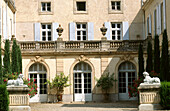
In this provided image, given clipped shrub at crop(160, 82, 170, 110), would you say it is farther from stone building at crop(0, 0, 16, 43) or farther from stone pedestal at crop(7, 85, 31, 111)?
stone building at crop(0, 0, 16, 43)

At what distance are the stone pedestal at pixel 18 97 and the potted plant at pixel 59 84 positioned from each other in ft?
25.2

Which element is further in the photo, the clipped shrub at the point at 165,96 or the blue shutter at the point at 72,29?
the blue shutter at the point at 72,29

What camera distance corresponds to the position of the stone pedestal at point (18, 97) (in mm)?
15660

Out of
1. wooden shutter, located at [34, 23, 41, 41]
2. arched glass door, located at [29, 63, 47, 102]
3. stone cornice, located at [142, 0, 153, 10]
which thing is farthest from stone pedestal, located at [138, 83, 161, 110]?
wooden shutter, located at [34, 23, 41, 41]

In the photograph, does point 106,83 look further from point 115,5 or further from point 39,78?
point 115,5

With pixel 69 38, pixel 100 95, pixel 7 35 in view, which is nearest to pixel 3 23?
pixel 7 35

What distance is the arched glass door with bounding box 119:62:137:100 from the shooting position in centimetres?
2419

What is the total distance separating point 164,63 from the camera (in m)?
16.8

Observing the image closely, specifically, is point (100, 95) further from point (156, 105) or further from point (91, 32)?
point (156, 105)

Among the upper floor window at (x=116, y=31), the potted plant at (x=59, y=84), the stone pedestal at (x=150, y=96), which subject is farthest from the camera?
the upper floor window at (x=116, y=31)

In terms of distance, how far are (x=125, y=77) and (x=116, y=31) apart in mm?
4177

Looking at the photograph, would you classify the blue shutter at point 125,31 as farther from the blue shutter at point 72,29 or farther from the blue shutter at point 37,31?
the blue shutter at point 37,31

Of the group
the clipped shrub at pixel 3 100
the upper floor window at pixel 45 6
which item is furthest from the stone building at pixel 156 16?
the clipped shrub at pixel 3 100

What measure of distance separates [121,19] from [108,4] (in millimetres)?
1402
